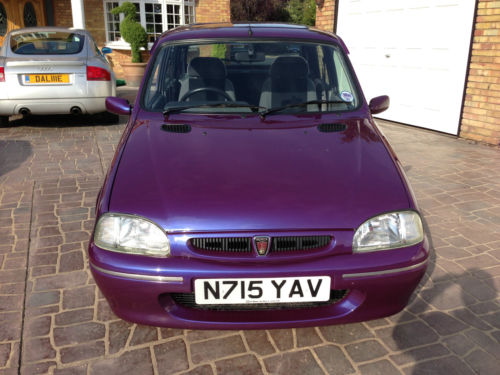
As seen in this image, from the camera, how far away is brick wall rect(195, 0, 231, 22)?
16.5 metres

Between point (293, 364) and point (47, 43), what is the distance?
24.5 feet

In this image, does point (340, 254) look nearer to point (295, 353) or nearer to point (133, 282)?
point (295, 353)

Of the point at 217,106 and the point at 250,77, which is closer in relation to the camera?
the point at 217,106

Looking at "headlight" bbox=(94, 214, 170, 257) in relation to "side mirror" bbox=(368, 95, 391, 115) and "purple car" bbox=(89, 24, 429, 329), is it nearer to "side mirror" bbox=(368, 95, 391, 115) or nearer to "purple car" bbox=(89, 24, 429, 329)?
"purple car" bbox=(89, 24, 429, 329)

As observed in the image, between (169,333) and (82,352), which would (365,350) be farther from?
(82,352)

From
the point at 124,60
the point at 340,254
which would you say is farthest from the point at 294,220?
the point at 124,60

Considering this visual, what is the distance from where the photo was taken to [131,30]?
14.2m

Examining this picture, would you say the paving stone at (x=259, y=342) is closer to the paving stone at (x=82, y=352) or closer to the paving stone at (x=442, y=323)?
the paving stone at (x=82, y=352)

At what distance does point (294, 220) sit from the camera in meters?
2.13

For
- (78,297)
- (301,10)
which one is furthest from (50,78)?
(301,10)

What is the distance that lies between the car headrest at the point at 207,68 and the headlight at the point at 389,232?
5.65 feet

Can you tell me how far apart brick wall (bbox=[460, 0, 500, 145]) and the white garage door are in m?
0.16

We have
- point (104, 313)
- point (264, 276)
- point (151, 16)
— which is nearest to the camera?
point (264, 276)

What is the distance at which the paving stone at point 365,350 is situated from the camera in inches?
95.3
